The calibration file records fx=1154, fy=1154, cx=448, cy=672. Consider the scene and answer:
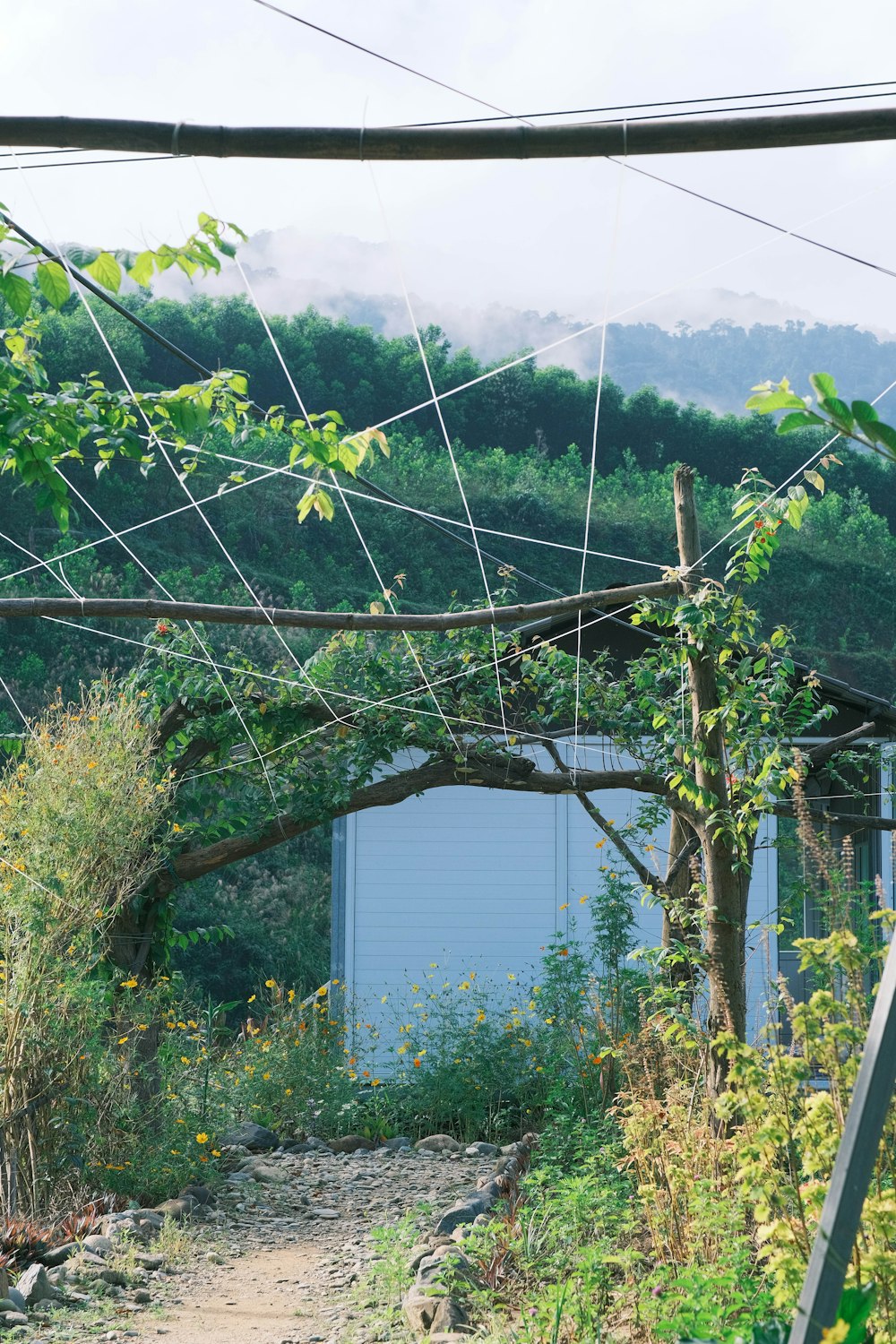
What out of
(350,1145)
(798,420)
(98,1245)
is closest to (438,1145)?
(350,1145)

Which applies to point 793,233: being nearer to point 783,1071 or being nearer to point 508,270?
point 783,1071

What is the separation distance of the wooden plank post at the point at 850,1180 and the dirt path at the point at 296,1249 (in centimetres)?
247

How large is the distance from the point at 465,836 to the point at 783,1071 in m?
6.96

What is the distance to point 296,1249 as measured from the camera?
4855 mm

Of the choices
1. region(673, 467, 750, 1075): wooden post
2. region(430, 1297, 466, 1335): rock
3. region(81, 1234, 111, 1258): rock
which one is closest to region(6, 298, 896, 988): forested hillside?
region(81, 1234, 111, 1258): rock

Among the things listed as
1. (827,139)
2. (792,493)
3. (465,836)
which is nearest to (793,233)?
(792,493)

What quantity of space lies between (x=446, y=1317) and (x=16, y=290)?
9.92 ft

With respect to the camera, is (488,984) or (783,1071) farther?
(488,984)

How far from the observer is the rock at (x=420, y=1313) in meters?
3.47

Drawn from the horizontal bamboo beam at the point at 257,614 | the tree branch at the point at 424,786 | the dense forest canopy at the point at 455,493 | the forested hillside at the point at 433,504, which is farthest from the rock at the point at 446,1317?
the dense forest canopy at the point at 455,493

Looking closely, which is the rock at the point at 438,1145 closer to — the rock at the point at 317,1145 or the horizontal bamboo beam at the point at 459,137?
the rock at the point at 317,1145

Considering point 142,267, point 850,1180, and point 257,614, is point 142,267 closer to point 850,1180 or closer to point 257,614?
point 257,614

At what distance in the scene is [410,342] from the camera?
78.8ft

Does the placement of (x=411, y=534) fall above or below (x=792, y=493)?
above
